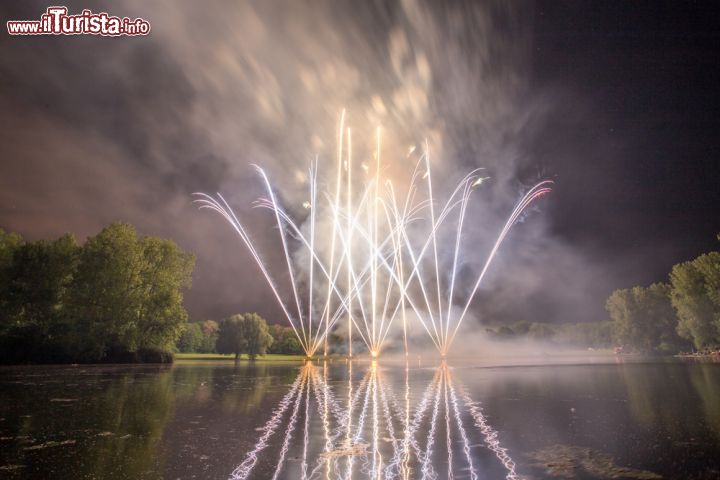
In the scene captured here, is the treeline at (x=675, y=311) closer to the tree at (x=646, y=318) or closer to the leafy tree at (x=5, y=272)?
the tree at (x=646, y=318)

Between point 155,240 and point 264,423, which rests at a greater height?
point 155,240

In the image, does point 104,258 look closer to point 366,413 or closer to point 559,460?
point 366,413

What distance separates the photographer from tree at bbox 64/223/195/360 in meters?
48.4

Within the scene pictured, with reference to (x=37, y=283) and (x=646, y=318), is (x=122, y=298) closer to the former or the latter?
(x=37, y=283)

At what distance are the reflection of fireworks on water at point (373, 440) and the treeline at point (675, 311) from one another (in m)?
73.1

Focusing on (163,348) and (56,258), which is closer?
(56,258)

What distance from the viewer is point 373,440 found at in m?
9.75

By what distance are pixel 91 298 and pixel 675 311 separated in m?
108

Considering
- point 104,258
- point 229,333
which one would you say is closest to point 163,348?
point 104,258

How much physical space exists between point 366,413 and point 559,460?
682 centimetres

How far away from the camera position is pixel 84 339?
154ft

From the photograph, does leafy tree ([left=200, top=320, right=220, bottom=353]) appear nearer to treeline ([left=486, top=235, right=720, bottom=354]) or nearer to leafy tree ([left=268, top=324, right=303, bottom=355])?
leafy tree ([left=268, top=324, right=303, bottom=355])

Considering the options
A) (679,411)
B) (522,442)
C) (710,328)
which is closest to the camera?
(522,442)

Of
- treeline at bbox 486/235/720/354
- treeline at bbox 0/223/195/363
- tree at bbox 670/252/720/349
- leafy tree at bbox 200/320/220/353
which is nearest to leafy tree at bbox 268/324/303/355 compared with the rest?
leafy tree at bbox 200/320/220/353
